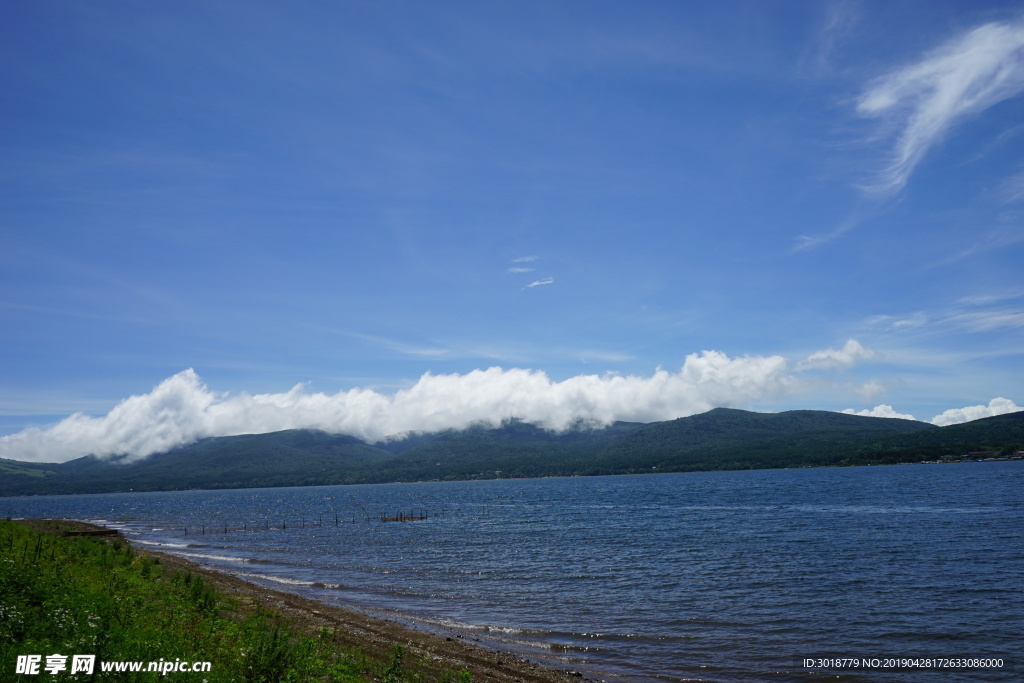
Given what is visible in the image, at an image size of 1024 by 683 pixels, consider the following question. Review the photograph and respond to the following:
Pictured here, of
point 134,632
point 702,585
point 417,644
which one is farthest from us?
point 702,585

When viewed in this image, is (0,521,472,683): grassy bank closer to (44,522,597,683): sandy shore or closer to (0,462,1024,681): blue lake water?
(44,522,597,683): sandy shore

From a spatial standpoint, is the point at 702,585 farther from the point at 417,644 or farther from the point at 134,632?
the point at 134,632

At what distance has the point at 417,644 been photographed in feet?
84.3

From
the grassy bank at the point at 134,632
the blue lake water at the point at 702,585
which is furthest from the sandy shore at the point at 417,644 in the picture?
the blue lake water at the point at 702,585

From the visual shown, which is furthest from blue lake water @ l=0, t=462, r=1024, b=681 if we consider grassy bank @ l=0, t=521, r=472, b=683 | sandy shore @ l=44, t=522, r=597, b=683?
grassy bank @ l=0, t=521, r=472, b=683

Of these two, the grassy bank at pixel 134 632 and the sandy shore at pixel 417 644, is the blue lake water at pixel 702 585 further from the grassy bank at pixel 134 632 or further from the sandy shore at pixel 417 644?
the grassy bank at pixel 134 632

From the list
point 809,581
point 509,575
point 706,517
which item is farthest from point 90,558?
point 706,517

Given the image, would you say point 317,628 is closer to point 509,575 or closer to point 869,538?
point 509,575

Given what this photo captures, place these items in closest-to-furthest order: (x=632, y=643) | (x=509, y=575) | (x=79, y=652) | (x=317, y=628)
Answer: (x=79, y=652) → (x=317, y=628) → (x=632, y=643) → (x=509, y=575)

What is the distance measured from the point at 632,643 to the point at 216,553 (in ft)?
206

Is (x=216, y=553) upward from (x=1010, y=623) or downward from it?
downward

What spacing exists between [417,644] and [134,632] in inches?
574

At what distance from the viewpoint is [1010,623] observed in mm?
28484

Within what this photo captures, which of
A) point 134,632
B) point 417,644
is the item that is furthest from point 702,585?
point 134,632
